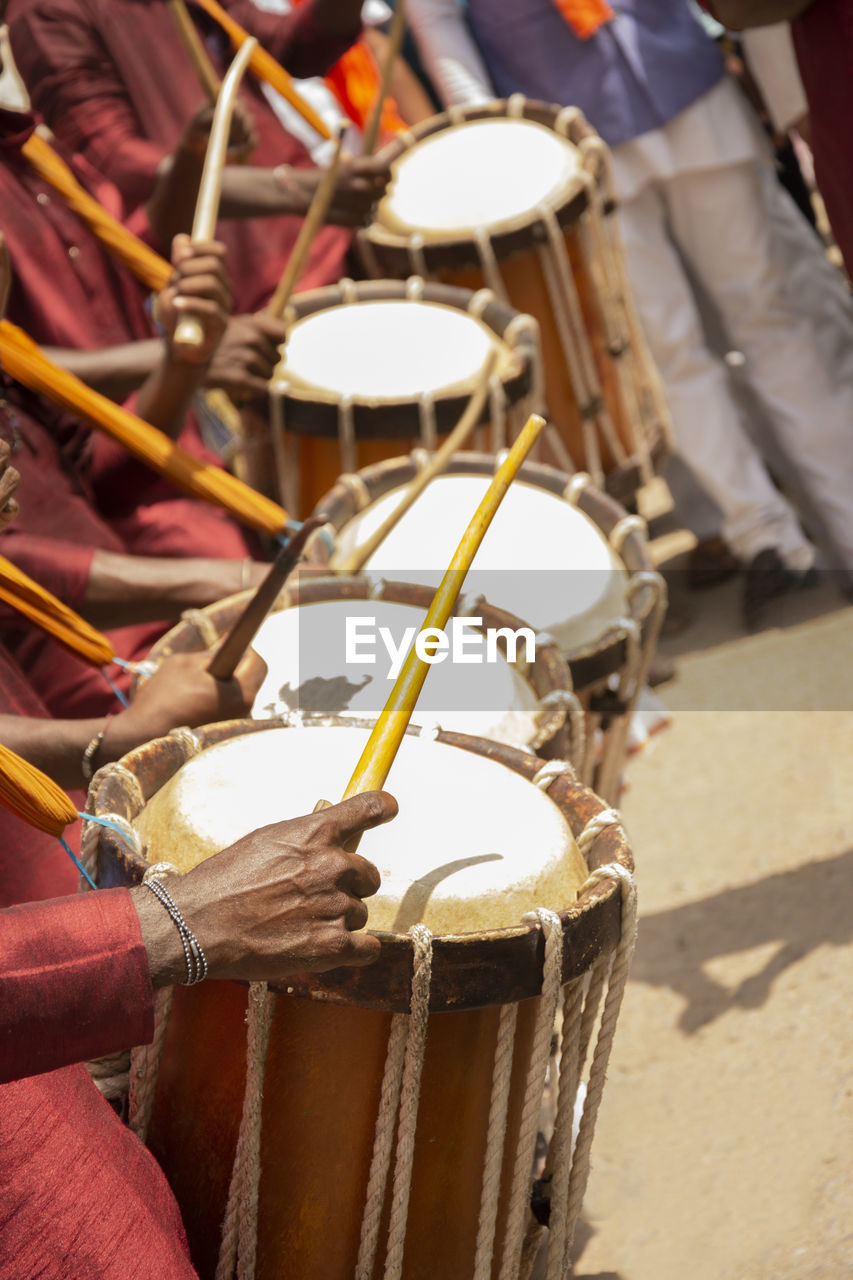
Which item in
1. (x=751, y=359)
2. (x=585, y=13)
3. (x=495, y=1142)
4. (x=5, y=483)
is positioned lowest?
(x=751, y=359)

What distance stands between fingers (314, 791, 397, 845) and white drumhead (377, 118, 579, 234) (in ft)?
6.11

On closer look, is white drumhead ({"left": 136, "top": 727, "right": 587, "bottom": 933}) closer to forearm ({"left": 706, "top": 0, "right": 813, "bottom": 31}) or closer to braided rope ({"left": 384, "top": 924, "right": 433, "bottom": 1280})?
braided rope ({"left": 384, "top": 924, "right": 433, "bottom": 1280})

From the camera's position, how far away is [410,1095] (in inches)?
46.3

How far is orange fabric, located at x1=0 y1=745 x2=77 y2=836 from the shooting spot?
1.18 meters

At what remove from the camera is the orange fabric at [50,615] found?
4.93 ft

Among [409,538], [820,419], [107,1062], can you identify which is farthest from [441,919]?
[820,419]

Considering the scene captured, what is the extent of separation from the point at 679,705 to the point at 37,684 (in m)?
1.57

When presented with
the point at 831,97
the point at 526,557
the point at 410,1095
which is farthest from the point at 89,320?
the point at 410,1095

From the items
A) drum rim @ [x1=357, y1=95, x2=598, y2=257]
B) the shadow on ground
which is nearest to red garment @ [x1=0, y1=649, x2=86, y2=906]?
the shadow on ground

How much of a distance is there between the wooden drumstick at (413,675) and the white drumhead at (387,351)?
1045 mm

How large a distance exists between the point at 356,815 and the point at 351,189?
2.11 m

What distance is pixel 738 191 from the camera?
3496 mm

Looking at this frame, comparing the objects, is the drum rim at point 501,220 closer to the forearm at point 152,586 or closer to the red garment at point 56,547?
the red garment at point 56,547

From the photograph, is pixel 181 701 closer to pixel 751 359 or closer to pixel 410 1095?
pixel 410 1095
